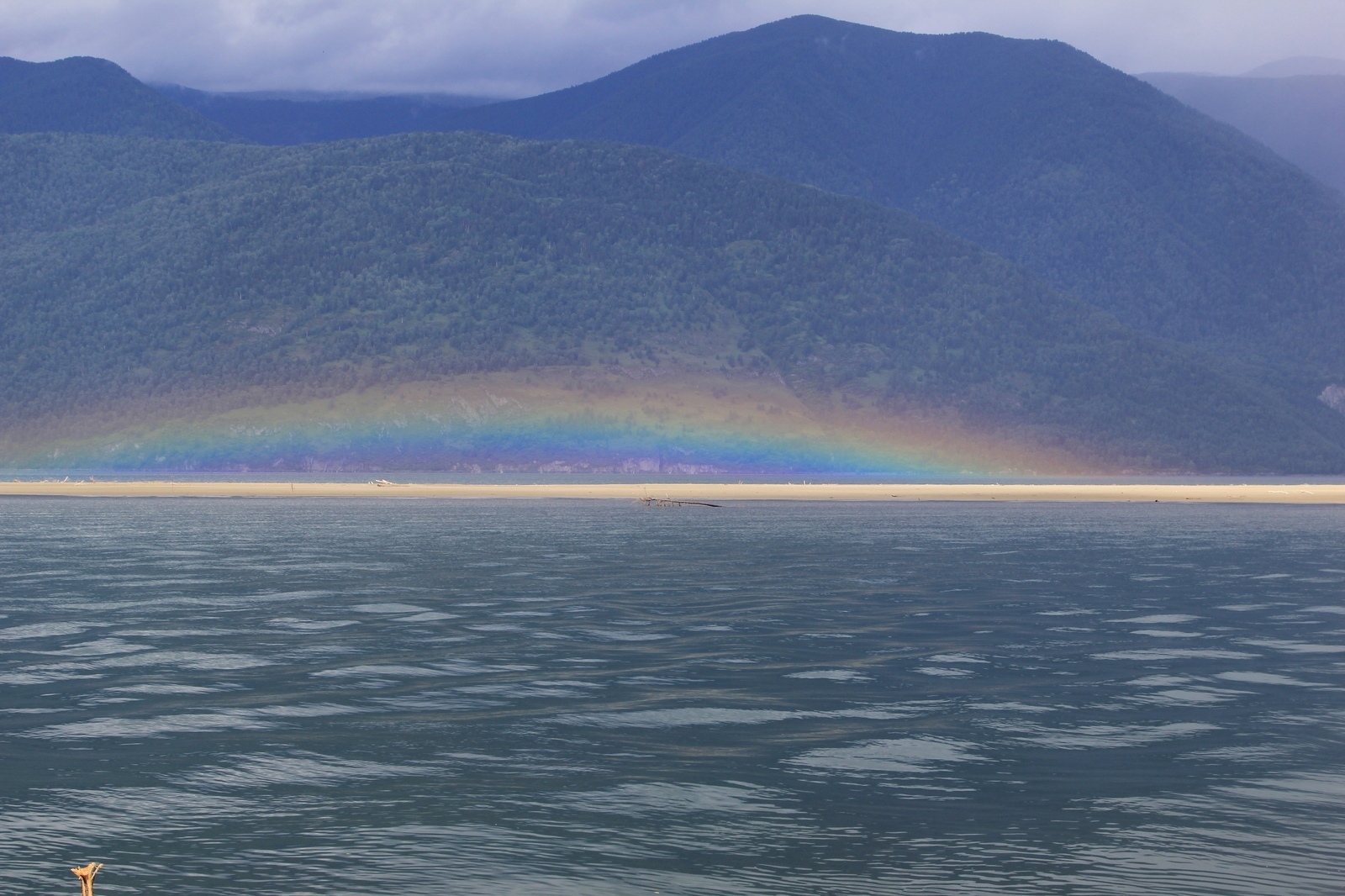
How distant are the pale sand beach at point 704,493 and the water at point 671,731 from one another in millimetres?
93018

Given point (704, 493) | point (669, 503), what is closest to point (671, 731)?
point (669, 503)

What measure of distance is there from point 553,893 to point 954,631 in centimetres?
2527

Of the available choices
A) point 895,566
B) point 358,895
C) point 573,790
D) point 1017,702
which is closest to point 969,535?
point 895,566

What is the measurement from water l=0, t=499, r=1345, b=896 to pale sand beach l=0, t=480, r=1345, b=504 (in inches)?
3662

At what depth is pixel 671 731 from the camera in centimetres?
2584

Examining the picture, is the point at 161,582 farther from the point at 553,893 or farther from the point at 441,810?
the point at 553,893

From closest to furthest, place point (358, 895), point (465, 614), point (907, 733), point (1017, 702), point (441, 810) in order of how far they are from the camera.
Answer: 1. point (358, 895)
2. point (441, 810)
3. point (907, 733)
4. point (1017, 702)
5. point (465, 614)

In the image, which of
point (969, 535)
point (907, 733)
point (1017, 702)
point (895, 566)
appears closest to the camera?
point (907, 733)

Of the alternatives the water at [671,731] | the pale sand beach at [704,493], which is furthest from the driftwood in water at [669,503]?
the water at [671,731]

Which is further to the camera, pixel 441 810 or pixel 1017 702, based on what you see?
pixel 1017 702

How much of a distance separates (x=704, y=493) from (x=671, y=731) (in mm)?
137825

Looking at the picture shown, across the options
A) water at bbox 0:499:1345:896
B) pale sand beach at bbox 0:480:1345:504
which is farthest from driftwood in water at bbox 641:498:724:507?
water at bbox 0:499:1345:896

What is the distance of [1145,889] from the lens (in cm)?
1700

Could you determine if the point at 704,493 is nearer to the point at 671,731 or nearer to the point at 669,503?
the point at 669,503
